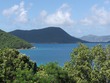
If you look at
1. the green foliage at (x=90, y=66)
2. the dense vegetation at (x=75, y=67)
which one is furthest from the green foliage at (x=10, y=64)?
the green foliage at (x=90, y=66)

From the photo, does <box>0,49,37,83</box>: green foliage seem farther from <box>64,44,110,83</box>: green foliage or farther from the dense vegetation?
<box>64,44,110,83</box>: green foliage

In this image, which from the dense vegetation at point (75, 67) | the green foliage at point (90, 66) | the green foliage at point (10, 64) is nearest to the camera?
the green foliage at point (10, 64)

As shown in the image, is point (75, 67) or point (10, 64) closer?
point (10, 64)

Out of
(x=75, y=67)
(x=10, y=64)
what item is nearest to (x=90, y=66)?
(x=75, y=67)

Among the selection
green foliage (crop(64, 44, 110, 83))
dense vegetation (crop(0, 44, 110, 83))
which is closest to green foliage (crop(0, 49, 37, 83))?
dense vegetation (crop(0, 44, 110, 83))

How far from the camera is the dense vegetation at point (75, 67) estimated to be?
34.7 metres

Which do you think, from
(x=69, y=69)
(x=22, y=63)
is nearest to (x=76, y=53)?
(x=69, y=69)

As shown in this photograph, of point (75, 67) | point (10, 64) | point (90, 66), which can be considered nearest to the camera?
point (10, 64)

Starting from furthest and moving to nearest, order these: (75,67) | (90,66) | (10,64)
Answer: (75,67)
(90,66)
(10,64)

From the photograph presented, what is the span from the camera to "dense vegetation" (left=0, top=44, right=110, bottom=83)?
3472cm

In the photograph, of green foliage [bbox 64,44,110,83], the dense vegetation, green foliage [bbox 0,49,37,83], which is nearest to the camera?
green foliage [bbox 0,49,37,83]

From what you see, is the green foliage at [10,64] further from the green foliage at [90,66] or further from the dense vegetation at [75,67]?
the green foliage at [90,66]

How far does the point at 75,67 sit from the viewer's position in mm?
37500

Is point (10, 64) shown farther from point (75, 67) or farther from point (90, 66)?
point (90, 66)
